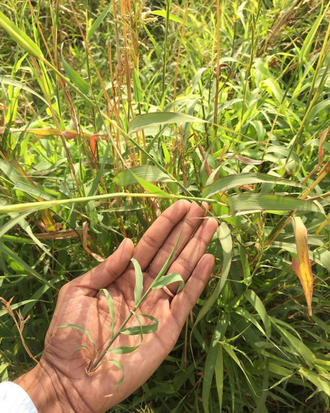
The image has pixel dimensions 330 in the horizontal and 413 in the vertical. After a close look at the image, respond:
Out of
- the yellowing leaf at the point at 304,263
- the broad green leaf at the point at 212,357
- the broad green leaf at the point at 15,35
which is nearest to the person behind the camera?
the broad green leaf at the point at 15,35

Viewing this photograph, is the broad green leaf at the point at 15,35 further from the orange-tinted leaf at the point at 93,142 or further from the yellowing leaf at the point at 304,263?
the yellowing leaf at the point at 304,263

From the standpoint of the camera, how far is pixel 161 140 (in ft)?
3.99

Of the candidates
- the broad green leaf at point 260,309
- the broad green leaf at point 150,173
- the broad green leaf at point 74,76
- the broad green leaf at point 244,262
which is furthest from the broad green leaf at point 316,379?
the broad green leaf at point 74,76

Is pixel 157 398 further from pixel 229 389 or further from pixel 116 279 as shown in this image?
pixel 116 279

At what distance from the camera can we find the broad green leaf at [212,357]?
37.9 inches

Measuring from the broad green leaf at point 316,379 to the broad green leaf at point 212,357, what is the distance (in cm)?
21

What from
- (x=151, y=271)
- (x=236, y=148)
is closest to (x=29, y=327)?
(x=151, y=271)

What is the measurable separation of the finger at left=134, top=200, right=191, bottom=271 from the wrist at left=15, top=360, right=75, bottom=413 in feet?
1.21

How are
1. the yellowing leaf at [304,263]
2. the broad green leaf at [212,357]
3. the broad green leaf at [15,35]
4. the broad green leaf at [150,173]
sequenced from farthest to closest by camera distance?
the broad green leaf at [212,357] < the broad green leaf at [150,173] < the yellowing leaf at [304,263] < the broad green leaf at [15,35]

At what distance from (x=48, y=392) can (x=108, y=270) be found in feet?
1.13

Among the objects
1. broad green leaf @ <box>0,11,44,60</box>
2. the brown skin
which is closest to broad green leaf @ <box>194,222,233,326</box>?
the brown skin

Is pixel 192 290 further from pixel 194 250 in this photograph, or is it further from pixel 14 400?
pixel 14 400

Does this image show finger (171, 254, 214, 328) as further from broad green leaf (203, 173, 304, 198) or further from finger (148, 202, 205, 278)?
broad green leaf (203, 173, 304, 198)

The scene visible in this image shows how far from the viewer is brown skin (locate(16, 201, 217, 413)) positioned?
973 mm
